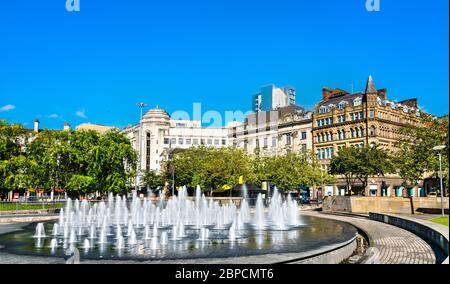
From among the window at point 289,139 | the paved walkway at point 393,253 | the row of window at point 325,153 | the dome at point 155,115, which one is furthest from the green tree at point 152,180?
the paved walkway at point 393,253

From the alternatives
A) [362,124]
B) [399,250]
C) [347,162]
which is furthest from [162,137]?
[399,250]

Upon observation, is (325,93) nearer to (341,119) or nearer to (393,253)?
(341,119)

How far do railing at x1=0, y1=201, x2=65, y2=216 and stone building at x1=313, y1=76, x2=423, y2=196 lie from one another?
4458 cm

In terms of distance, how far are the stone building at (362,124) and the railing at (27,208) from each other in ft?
146

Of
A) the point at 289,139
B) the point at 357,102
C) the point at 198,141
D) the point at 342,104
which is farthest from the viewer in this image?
the point at 198,141

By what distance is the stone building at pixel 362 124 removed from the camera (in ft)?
234

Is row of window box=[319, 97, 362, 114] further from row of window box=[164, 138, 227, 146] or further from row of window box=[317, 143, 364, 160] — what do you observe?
row of window box=[164, 138, 227, 146]

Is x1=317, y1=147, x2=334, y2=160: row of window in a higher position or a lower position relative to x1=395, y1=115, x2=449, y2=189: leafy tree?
higher

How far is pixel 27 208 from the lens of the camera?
3884cm

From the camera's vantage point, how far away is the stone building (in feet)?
234

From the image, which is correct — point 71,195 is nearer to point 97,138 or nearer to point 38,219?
point 97,138

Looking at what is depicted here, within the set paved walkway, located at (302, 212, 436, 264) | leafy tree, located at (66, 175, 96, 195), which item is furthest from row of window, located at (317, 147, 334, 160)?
paved walkway, located at (302, 212, 436, 264)

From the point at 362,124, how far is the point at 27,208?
179 ft
